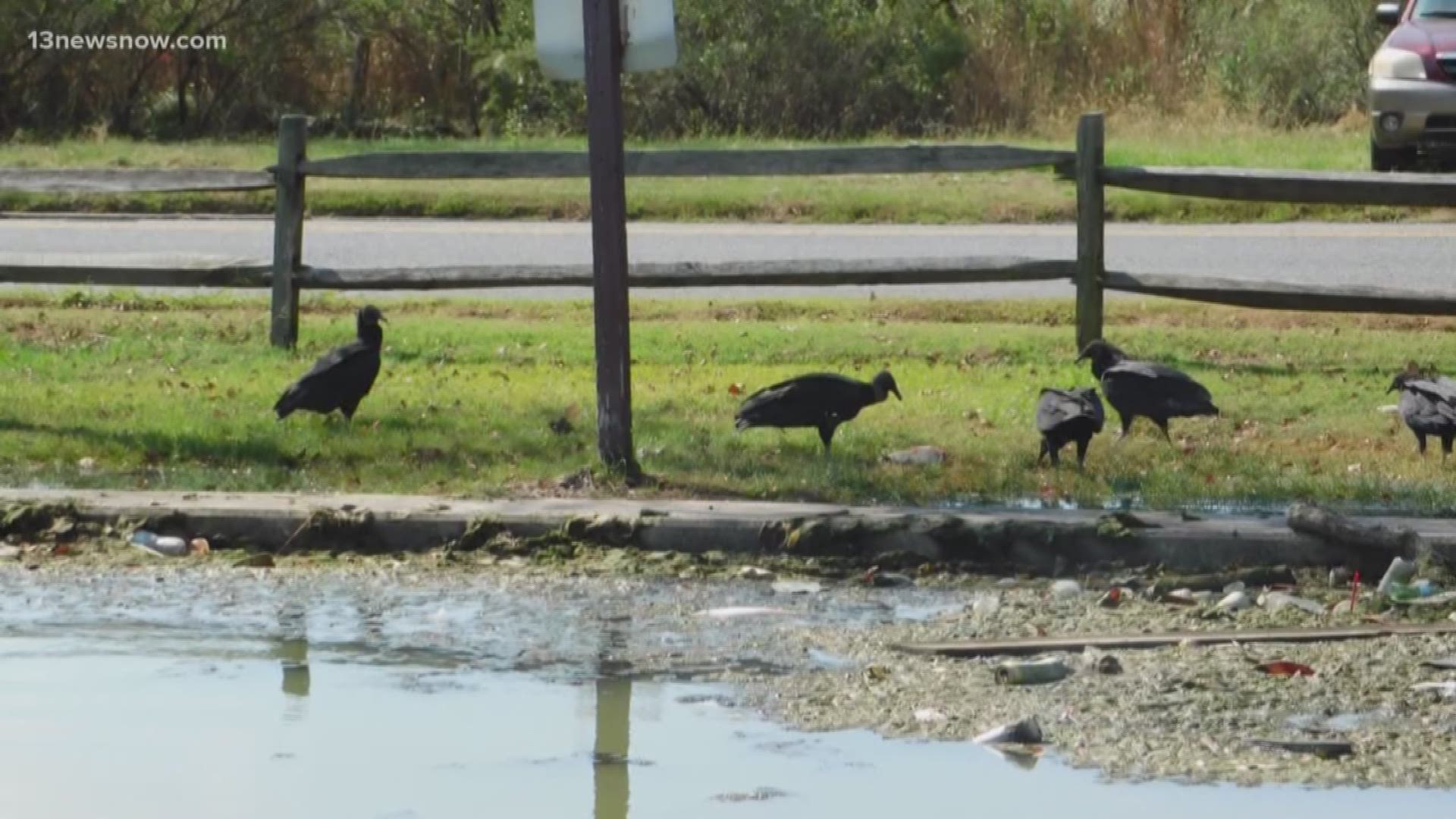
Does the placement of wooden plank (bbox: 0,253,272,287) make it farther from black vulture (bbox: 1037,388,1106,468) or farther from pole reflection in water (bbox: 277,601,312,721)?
pole reflection in water (bbox: 277,601,312,721)

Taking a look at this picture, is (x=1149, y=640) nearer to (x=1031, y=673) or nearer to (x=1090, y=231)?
(x=1031, y=673)

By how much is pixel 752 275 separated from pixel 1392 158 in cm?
815

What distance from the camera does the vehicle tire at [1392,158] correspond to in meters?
18.0

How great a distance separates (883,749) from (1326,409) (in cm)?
521

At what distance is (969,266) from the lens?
1168cm

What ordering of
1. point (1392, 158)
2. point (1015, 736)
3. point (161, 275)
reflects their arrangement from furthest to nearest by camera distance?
point (1392, 158) → point (161, 275) → point (1015, 736)

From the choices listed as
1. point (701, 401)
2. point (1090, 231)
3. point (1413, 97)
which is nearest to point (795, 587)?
point (701, 401)

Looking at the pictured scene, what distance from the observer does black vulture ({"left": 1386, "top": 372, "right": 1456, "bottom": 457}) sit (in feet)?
27.0

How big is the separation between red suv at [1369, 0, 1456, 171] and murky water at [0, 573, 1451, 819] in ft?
39.9

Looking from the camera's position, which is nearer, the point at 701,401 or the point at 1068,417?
the point at 1068,417

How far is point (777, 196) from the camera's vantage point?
19422mm

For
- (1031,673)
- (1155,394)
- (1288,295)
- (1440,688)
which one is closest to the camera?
(1440,688)

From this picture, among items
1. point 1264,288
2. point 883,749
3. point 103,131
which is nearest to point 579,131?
point 103,131

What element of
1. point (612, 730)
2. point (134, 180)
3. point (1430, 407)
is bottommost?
point (612, 730)
